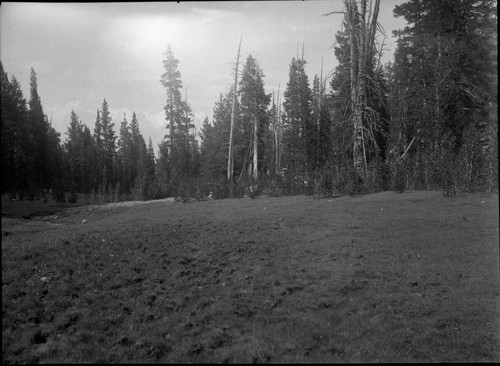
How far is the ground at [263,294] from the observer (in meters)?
4.49

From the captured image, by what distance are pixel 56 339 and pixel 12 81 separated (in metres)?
4.16

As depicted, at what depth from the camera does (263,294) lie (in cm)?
645

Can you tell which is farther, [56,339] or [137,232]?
[137,232]

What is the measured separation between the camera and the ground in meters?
4.49

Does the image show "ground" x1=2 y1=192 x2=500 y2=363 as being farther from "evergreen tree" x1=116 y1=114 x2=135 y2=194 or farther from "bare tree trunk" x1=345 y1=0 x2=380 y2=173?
"evergreen tree" x1=116 y1=114 x2=135 y2=194

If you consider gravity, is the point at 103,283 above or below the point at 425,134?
below

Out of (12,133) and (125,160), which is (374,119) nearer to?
(12,133)

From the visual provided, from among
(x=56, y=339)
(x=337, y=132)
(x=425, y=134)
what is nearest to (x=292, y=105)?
(x=337, y=132)

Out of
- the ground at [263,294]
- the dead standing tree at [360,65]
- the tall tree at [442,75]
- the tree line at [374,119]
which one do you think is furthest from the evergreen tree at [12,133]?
the tall tree at [442,75]

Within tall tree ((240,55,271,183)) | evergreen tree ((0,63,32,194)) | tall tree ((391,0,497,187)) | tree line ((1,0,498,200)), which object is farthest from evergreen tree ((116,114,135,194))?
evergreen tree ((0,63,32,194))

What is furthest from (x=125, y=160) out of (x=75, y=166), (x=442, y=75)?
(x=442, y=75)

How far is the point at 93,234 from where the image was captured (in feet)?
35.2

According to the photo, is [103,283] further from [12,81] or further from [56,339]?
[12,81]

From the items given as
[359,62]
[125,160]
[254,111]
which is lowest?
[125,160]
